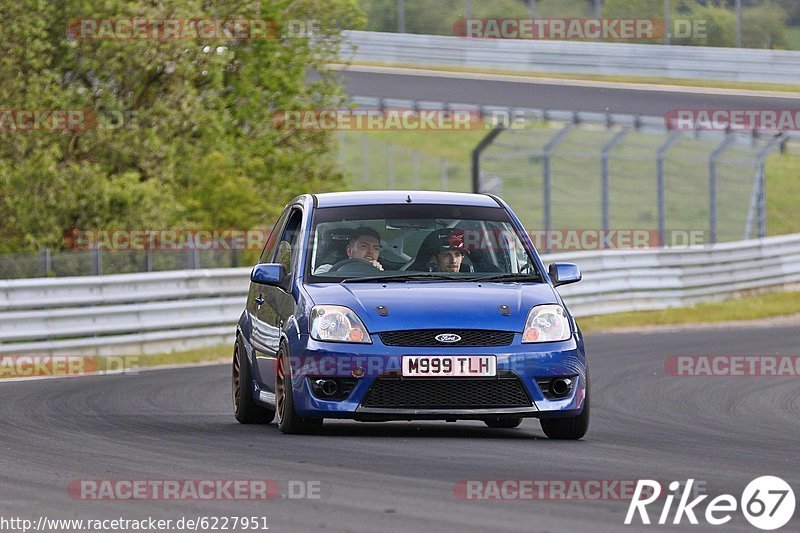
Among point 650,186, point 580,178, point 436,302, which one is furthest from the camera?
point 580,178

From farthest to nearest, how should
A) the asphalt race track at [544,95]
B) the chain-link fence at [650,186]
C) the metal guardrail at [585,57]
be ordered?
the metal guardrail at [585,57]
the asphalt race track at [544,95]
the chain-link fence at [650,186]

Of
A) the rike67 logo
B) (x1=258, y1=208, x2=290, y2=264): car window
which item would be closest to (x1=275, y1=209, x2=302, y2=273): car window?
(x1=258, y1=208, x2=290, y2=264): car window

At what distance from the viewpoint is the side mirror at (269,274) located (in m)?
10.4

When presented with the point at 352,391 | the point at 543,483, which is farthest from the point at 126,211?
the point at 543,483

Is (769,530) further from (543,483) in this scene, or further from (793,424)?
(793,424)

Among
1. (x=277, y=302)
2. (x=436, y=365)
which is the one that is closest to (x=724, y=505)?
(x=436, y=365)

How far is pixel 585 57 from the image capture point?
140 feet

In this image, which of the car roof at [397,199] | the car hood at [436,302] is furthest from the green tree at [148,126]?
the car hood at [436,302]

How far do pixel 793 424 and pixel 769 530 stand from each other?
5.27 m

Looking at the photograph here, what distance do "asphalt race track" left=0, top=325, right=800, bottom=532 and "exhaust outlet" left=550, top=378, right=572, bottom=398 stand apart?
282 millimetres

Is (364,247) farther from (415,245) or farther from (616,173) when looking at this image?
(616,173)

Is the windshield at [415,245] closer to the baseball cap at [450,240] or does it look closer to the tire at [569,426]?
the baseball cap at [450,240]

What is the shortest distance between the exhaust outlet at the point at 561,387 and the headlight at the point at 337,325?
3.57 ft

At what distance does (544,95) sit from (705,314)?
1577 centimetres
